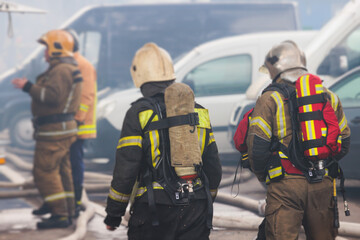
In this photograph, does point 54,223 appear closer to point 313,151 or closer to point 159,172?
point 159,172

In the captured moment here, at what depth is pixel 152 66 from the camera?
10.1ft

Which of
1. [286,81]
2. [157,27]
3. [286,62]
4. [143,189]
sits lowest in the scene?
[143,189]

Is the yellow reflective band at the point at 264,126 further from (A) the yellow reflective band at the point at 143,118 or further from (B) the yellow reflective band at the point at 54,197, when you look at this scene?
(B) the yellow reflective band at the point at 54,197

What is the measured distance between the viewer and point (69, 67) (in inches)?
213

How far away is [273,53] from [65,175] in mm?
2872

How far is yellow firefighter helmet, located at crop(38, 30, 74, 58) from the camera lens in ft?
18.0

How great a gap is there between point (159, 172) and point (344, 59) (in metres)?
3.91

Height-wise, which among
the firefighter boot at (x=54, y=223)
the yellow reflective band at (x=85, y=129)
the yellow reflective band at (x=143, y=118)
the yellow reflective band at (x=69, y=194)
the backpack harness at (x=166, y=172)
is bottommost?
the firefighter boot at (x=54, y=223)

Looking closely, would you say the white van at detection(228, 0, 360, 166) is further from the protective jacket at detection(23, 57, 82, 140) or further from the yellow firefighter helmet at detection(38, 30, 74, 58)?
the yellow firefighter helmet at detection(38, 30, 74, 58)

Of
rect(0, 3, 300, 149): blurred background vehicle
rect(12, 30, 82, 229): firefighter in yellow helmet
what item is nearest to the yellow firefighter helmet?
rect(12, 30, 82, 229): firefighter in yellow helmet

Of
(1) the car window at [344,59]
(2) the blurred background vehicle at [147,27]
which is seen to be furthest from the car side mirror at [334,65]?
(2) the blurred background vehicle at [147,27]

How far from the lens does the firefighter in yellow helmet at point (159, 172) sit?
292 cm

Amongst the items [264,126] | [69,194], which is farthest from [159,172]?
[69,194]

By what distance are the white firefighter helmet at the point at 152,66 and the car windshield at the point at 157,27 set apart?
4053 mm
